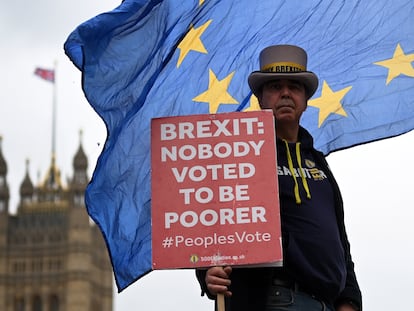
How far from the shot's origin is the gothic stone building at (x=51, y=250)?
220ft

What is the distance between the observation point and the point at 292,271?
3.23m

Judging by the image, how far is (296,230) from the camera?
328cm

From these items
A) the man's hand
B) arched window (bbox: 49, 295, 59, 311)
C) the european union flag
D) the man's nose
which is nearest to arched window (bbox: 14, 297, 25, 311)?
arched window (bbox: 49, 295, 59, 311)

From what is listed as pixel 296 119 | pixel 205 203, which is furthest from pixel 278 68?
pixel 205 203

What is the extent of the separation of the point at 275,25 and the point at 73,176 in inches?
2488

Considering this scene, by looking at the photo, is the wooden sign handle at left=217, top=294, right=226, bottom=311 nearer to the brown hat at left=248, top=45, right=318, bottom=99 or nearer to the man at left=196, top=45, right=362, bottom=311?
the man at left=196, top=45, right=362, bottom=311

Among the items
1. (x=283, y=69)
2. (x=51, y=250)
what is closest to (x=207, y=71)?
(x=283, y=69)

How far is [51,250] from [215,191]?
6633 cm

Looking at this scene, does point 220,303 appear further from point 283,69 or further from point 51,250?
point 51,250

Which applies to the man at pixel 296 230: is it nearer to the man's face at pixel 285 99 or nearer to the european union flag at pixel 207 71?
the man's face at pixel 285 99

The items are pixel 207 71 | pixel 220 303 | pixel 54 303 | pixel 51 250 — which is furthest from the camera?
pixel 51 250

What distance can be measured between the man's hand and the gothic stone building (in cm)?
6366

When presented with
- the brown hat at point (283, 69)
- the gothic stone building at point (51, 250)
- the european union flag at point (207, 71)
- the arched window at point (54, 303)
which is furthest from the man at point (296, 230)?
the arched window at point (54, 303)

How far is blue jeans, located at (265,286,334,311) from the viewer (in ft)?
10.5
